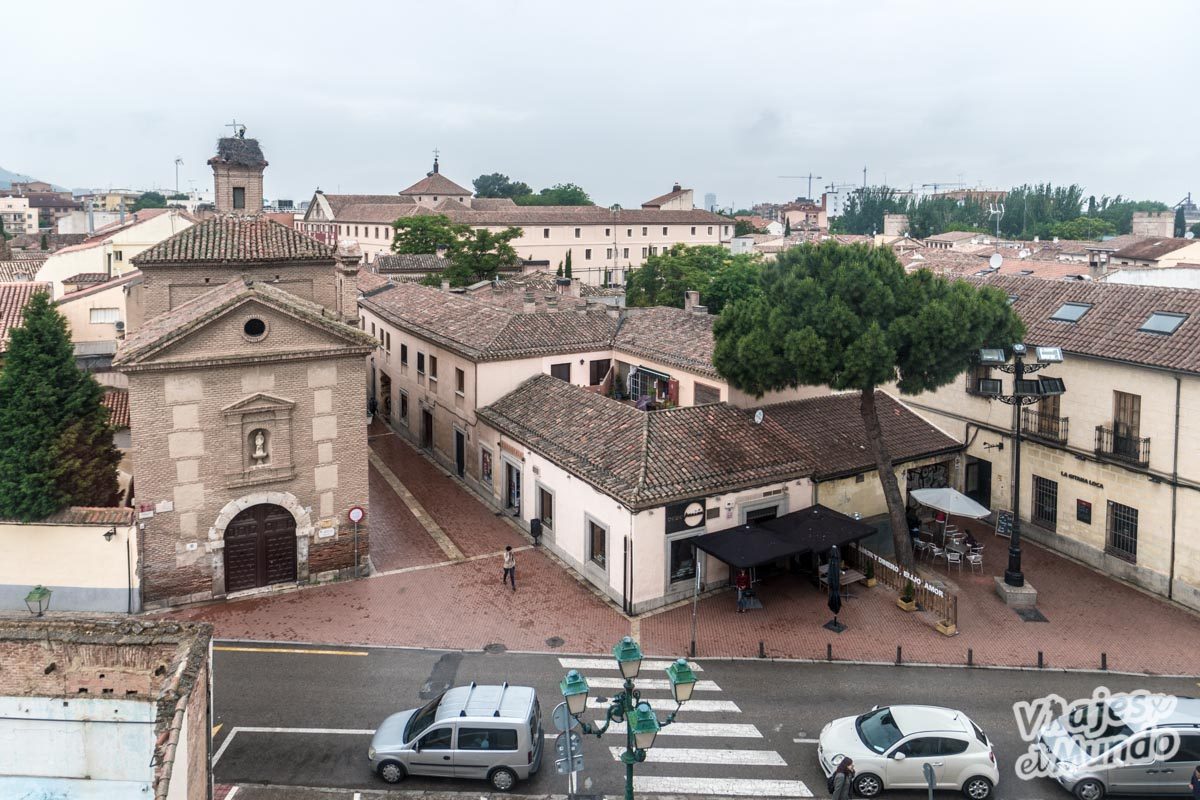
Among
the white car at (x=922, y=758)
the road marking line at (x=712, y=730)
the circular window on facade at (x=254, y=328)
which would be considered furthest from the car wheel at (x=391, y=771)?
the circular window on facade at (x=254, y=328)

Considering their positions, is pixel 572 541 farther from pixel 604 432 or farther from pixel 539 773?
pixel 539 773

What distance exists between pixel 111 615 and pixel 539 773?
528 inches

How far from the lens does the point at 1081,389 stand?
90.5 feet

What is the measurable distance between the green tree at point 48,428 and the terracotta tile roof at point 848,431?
20.0m

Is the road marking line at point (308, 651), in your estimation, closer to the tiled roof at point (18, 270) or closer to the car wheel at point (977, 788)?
the car wheel at point (977, 788)

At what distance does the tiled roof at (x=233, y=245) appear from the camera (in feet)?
95.4

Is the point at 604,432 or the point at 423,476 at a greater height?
the point at 604,432

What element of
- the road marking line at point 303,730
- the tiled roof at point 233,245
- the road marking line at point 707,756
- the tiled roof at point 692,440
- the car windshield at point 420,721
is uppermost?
the tiled roof at point 233,245

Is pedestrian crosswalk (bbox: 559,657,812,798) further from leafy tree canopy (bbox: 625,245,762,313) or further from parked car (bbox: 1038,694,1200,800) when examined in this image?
leafy tree canopy (bbox: 625,245,762,313)

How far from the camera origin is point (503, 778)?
16344 mm

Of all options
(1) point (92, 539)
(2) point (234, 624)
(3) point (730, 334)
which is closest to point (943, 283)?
→ (3) point (730, 334)

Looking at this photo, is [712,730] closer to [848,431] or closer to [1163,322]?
[848,431]

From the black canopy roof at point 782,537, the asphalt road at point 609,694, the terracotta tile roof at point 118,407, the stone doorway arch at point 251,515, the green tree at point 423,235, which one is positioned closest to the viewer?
the asphalt road at point 609,694

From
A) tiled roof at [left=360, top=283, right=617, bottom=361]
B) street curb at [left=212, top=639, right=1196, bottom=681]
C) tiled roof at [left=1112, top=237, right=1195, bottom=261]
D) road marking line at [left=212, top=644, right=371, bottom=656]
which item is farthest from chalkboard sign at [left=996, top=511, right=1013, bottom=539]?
tiled roof at [left=1112, top=237, right=1195, bottom=261]
